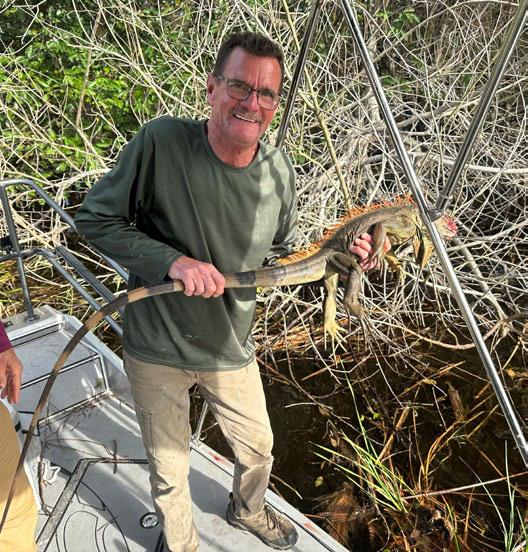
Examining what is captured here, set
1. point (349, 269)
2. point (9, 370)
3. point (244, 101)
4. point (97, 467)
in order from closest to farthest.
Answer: point (244, 101) → point (9, 370) → point (349, 269) → point (97, 467)

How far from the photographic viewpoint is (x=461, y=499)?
13.1ft

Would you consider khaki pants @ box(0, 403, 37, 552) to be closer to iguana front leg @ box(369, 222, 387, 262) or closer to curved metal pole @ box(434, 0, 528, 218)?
iguana front leg @ box(369, 222, 387, 262)

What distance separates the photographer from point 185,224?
1.99 m

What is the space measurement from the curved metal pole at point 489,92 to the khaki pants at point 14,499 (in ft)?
6.12

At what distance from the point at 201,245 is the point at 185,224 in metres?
0.11

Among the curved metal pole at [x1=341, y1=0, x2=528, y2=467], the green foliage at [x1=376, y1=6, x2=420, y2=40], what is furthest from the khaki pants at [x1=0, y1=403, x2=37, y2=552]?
the green foliage at [x1=376, y1=6, x2=420, y2=40]

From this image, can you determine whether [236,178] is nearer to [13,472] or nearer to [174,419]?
[174,419]

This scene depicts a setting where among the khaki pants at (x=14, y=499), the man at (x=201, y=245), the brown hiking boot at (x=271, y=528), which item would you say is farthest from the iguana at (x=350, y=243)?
the brown hiking boot at (x=271, y=528)

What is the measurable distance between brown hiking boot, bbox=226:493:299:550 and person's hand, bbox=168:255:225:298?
1396 mm

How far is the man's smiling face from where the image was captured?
1.85 metres

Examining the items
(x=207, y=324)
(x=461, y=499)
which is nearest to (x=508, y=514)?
(x=461, y=499)

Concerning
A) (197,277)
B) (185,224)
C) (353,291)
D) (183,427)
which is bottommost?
(183,427)

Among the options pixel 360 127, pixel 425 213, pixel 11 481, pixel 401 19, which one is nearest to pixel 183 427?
pixel 11 481

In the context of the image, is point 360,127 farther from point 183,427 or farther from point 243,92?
point 183,427
